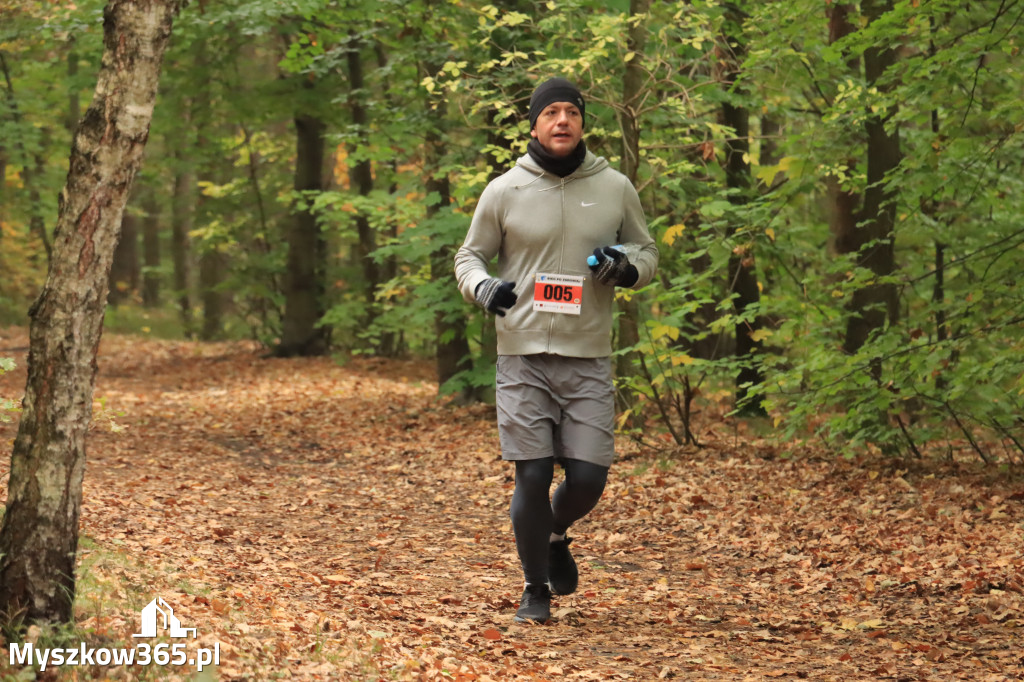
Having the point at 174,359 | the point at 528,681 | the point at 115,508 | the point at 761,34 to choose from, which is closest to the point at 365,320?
the point at 174,359

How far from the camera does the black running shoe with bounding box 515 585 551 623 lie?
16.2 ft

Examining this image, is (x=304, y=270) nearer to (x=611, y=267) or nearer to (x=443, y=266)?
(x=443, y=266)

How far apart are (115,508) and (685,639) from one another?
3.86m

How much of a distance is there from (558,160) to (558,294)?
0.65 metres

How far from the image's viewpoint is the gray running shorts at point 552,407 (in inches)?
188

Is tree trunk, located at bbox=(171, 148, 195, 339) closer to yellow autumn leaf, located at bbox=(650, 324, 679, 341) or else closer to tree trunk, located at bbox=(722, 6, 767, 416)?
tree trunk, located at bbox=(722, 6, 767, 416)

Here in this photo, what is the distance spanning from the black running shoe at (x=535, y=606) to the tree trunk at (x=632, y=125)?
4.55m

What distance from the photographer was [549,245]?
15.7 ft

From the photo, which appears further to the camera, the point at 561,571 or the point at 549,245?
the point at 561,571

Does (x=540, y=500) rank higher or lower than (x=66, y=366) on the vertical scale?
lower

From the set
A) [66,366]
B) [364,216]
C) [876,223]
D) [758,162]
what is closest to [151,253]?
[364,216]

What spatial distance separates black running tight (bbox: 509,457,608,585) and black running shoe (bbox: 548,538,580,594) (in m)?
0.22

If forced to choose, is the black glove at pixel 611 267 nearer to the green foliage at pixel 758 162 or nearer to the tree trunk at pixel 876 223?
the green foliage at pixel 758 162

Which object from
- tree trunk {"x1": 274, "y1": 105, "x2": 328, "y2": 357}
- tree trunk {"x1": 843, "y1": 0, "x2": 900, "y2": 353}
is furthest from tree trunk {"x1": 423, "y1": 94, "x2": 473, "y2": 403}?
tree trunk {"x1": 274, "y1": 105, "x2": 328, "y2": 357}
